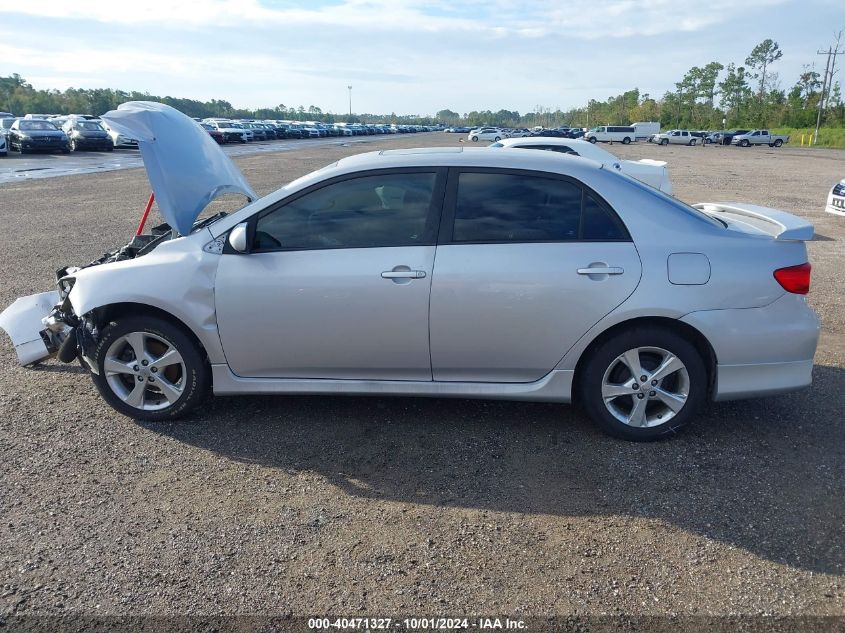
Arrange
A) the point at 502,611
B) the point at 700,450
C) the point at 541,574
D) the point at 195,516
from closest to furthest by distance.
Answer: the point at 502,611 < the point at 541,574 < the point at 195,516 < the point at 700,450

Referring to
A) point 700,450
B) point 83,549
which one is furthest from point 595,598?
point 83,549

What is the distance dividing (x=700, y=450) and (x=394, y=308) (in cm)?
201

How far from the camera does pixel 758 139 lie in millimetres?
65938

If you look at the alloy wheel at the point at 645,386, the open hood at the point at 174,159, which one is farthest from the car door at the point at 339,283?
the alloy wheel at the point at 645,386

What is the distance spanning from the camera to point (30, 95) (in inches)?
3597

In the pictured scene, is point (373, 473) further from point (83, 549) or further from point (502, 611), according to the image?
point (83, 549)

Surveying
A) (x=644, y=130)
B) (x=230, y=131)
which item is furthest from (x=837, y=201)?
(x=644, y=130)

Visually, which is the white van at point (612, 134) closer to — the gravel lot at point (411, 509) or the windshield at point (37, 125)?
the windshield at point (37, 125)

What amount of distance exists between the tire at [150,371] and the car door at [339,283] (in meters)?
0.29

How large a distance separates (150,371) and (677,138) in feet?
248

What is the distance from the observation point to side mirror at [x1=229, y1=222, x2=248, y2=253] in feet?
12.5

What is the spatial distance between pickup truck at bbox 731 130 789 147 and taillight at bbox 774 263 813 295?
70989mm

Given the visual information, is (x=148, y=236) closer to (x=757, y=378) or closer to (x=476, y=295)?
(x=476, y=295)

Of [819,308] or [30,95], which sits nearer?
[819,308]
